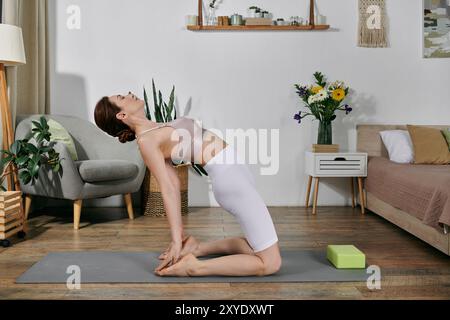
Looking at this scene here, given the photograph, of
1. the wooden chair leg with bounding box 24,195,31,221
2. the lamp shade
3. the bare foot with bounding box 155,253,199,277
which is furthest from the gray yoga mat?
the lamp shade

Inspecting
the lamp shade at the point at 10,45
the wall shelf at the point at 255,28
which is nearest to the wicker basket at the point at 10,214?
the lamp shade at the point at 10,45

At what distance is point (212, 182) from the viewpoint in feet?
8.27

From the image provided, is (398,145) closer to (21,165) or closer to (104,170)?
(104,170)

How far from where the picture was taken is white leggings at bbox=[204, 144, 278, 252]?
2.43m

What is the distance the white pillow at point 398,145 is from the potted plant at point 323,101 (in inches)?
16.3

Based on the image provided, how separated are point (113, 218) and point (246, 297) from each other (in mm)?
2267

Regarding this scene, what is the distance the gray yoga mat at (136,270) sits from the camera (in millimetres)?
2451

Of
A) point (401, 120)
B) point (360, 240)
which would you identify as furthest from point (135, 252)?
point (401, 120)

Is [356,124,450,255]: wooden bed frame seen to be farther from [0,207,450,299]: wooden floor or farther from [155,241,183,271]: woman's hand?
[155,241,183,271]: woman's hand

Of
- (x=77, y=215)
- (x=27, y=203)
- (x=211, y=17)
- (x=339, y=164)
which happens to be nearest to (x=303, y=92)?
(x=339, y=164)

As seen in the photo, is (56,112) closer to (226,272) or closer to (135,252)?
(135,252)

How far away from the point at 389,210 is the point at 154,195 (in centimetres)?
188

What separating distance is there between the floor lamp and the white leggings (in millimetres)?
1892

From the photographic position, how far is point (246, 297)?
2.21 metres
